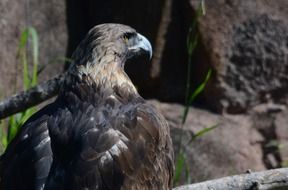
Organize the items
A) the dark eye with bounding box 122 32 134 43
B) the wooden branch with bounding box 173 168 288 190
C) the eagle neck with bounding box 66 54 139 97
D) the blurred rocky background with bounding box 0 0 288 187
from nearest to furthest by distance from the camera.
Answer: the wooden branch with bounding box 173 168 288 190
the eagle neck with bounding box 66 54 139 97
the dark eye with bounding box 122 32 134 43
the blurred rocky background with bounding box 0 0 288 187

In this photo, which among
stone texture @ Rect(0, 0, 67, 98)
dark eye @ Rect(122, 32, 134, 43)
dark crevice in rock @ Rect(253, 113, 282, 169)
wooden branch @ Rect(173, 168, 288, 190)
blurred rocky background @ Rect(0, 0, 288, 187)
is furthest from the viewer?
dark crevice in rock @ Rect(253, 113, 282, 169)

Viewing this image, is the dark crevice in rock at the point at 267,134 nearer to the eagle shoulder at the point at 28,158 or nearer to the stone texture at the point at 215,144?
the stone texture at the point at 215,144

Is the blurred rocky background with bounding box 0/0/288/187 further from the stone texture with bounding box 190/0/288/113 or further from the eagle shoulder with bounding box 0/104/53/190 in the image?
the eagle shoulder with bounding box 0/104/53/190

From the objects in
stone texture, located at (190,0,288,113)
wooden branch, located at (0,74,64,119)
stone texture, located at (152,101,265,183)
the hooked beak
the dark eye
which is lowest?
stone texture, located at (152,101,265,183)

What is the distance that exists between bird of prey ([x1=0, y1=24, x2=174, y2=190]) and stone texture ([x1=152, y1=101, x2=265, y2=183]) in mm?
2000

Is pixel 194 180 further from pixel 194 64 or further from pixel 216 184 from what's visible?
pixel 216 184

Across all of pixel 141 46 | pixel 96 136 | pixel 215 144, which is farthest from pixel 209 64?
pixel 96 136

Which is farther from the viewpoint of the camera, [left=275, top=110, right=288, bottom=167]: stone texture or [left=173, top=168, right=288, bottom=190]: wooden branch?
[left=275, top=110, right=288, bottom=167]: stone texture

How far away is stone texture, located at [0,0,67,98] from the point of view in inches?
299

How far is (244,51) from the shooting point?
25.8 feet

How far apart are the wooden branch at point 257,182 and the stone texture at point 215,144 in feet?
8.57

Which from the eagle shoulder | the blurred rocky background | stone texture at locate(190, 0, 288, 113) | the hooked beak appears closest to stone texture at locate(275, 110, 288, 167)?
the blurred rocky background

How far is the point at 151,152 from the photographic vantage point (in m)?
5.41

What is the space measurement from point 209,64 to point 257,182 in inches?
113
